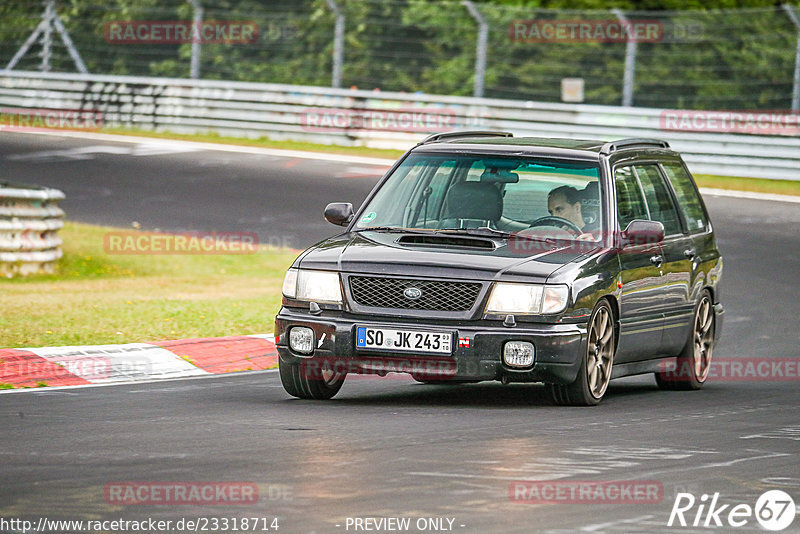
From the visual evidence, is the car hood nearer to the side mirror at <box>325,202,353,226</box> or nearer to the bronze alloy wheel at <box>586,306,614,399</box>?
the bronze alloy wheel at <box>586,306,614,399</box>

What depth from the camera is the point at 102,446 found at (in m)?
7.61

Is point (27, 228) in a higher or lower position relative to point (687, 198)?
lower

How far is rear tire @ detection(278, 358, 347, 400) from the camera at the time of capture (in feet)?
31.7

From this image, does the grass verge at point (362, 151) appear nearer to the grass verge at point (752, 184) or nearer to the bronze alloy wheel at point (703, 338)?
the grass verge at point (752, 184)

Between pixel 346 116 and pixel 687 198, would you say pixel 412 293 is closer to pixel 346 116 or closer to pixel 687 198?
pixel 687 198

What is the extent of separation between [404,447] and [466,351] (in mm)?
1436

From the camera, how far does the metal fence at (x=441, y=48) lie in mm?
27672

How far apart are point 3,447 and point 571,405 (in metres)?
3.68

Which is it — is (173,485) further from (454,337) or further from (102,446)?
(454,337)

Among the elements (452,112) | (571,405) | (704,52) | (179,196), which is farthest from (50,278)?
(704,52)

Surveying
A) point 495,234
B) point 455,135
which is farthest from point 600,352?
point 455,135

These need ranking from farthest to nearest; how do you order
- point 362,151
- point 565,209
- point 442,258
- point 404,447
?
point 362,151
point 565,209
point 442,258
point 404,447

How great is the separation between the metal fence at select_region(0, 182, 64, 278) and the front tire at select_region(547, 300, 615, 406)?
8271 mm

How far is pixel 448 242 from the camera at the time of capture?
962 cm
